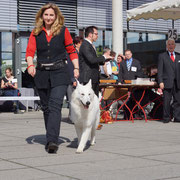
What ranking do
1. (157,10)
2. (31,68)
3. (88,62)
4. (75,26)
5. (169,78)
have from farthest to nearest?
(75,26), (157,10), (169,78), (88,62), (31,68)

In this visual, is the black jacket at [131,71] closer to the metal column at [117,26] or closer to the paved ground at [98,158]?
the paved ground at [98,158]

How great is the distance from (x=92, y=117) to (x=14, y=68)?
1182cm

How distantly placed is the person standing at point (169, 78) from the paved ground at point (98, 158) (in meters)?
2.86

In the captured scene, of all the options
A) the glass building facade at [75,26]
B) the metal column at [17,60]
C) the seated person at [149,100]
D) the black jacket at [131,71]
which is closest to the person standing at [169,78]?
→ the seated person at [149,100]

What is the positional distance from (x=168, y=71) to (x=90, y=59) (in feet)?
10.9

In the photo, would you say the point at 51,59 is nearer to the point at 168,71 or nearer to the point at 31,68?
the point at 31,68

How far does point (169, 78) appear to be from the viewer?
1091cm

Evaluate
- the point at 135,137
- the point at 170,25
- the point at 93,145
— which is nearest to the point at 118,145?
the point at 93,145

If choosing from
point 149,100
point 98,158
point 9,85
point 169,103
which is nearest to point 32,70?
point 98,158

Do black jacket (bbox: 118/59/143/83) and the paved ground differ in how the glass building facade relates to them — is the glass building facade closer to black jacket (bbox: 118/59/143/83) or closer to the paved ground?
black jacket (bbox: 118/59/143/83)

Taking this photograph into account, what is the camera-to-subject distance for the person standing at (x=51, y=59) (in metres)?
6.09

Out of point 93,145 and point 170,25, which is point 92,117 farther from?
point 170,25

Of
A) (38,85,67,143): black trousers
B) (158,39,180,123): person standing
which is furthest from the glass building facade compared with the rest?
(38,85,67,143): black trousers

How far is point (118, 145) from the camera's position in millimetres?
6598
